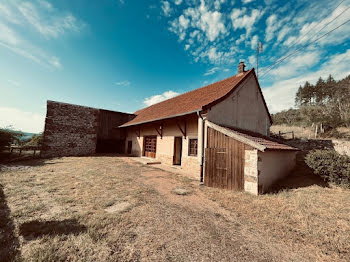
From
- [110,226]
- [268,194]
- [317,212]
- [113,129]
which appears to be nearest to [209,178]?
[268,194]

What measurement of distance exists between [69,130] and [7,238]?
48.3 feet

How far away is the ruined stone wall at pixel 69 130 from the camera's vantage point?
14.1m

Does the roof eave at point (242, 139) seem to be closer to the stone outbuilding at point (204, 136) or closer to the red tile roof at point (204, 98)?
the stone outbuilding at point (204, 136)

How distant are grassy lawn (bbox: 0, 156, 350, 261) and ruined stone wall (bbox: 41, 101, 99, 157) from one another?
33.0 feet

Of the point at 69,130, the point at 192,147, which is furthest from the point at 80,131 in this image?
the point at 192,147

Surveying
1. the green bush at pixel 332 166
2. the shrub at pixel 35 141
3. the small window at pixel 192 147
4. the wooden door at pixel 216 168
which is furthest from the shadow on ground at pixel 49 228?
the shrub at pixel 35 141

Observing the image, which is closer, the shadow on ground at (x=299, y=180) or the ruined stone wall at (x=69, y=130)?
the shadow on ground at (x=299, y=180)

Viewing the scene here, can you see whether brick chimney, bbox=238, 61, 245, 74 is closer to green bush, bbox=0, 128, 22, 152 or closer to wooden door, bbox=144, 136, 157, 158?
wooden door, bbox=144, 136, 157, 158

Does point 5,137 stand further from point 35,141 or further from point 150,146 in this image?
point 150,146

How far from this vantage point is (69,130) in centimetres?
1508

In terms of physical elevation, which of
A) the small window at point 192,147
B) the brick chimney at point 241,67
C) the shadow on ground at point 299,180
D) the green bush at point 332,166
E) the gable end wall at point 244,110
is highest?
the brick chimney at point 241,67

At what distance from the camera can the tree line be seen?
69.3 feet

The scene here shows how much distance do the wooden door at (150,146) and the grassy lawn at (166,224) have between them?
22.1 feet

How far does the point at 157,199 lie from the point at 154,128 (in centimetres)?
802
